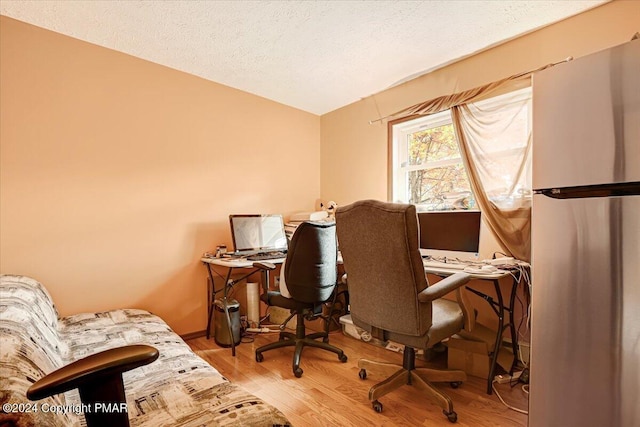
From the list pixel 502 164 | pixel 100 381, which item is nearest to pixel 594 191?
pixel 502 164

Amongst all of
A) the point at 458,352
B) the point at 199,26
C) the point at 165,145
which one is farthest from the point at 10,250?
the point at 458,352

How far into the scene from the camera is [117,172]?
2531 millimetres

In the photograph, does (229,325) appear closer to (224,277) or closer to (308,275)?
(224,277)

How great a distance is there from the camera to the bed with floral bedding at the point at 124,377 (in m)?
0.81

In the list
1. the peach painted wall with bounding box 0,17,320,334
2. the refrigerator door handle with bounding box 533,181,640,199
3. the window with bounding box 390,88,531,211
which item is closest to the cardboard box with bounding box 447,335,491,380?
the window with bounding box 390,88,531,211

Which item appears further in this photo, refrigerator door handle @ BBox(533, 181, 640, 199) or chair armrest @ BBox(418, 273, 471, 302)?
chair armrest @ BBox(418, 273, 471, 302)

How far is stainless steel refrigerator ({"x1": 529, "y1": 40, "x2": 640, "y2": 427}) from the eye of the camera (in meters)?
1.16

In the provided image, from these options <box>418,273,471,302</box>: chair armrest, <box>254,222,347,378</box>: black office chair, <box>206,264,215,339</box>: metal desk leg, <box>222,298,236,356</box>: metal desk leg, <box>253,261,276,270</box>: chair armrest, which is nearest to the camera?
<box>418,273,471,302</box>: chair armrest

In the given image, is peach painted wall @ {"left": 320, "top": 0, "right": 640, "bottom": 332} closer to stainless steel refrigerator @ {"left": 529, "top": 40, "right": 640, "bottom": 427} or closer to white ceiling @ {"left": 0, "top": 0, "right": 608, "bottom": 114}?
white ceiling @ {"left": 0, "top": 0, "right": 608, "bottom": 114}

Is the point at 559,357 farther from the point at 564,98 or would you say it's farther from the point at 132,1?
the point at 132,1

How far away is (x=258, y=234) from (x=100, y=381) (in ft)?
8.07

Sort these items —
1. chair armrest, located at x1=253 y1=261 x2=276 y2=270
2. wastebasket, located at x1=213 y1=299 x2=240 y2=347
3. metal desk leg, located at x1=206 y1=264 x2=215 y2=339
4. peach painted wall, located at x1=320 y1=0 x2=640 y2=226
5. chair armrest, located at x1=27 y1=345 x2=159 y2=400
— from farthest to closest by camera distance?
metal desk leg, located at x1=206 y1=264 x2=215 y2=339
wastebasket, located at x1=213 y1=299 x2=240 y2=347
chair armrest, located at x1=253 y1=261 x2=276 y2=270
peach painted wall, located at x1=320 y1=0 x2=640 y2=226
chair armrest, located at x1=27 y1=345 x2=159 y2=400

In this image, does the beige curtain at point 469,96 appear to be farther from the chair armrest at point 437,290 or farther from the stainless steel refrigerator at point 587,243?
the chair armrest at point 437,290

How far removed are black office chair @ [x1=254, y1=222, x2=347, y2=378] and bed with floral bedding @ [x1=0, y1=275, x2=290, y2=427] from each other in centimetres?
78
